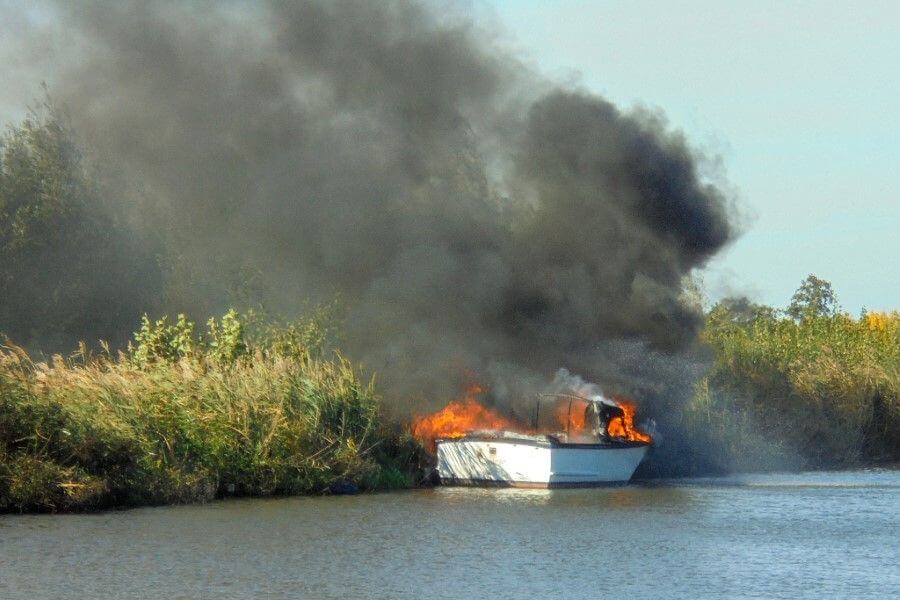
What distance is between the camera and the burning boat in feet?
117

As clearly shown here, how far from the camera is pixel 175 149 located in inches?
1929

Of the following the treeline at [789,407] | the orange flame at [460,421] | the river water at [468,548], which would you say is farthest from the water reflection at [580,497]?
the treeline at [789,407]

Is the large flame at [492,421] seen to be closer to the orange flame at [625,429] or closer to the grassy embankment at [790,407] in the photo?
the orange flame at [625,429]

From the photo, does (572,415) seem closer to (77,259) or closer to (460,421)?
(460,421)

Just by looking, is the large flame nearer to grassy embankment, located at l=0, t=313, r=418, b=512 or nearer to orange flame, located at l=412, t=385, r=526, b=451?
orange flame, located at l=412, t=385, r=526, b=451

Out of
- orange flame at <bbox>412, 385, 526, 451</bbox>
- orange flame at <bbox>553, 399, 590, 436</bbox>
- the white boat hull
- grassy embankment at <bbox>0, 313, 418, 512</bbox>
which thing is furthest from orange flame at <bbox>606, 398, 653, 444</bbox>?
grassy embankment at <bbox>0, 313, 418, 512</bbox>

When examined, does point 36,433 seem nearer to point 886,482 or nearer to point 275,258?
point 275,258

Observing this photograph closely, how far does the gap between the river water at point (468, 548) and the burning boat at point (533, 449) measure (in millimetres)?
974

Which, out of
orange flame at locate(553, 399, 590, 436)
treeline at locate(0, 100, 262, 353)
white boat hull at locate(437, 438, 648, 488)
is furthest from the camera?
treeline at locate(0, 100, 262, 353)

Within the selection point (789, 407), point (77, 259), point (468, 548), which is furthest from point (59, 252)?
point (468, 548)

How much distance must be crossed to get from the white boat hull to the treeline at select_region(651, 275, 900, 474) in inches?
242

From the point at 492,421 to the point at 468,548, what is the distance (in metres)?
14.2

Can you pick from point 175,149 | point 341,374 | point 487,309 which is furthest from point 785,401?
point 175,149

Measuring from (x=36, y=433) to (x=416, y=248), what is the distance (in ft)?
57.0
